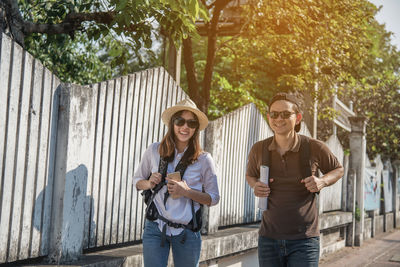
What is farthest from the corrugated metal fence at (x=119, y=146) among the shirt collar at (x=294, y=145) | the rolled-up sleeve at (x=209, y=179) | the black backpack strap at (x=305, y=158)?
the black backpack strap at (x=305, y=158)

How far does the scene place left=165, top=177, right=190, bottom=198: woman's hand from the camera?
11.5 ft

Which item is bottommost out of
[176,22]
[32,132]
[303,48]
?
[32,132]

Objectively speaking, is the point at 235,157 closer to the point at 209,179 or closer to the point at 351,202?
the point at 209,179

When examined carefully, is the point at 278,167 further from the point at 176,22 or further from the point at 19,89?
the point at 176,22

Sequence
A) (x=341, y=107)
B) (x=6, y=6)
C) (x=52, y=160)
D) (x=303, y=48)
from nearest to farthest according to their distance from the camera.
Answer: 1. (x=52, y=160)
2. (x=6, y=6)
3. (x=303, y=48)
4. (x=341, y=107)

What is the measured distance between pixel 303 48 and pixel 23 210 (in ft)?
23.7

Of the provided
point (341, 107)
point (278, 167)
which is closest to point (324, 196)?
point (341, 107)

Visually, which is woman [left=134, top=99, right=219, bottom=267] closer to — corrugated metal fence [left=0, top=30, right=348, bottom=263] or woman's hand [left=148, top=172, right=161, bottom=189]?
woman's hand [left=148, top=172, right=161, bottom=189]

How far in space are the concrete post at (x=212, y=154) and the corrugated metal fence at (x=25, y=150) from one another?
2.55 m

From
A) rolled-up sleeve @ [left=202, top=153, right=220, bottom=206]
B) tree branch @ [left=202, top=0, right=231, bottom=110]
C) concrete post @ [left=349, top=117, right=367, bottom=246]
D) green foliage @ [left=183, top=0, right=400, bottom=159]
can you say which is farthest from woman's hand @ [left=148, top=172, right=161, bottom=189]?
concrete post @ [left=349, top=117, right=367, bottom=246]

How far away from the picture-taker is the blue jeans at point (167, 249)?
3561 millimetres

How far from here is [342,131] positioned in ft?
69.4

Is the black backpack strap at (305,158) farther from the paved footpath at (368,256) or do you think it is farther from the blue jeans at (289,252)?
the paved footpath at (368,256)

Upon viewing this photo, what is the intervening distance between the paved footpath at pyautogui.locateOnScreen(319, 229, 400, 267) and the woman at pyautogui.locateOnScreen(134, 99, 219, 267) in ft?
20.6
